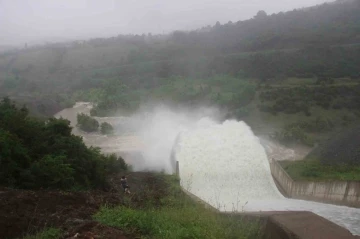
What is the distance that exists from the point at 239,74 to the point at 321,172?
40.7m

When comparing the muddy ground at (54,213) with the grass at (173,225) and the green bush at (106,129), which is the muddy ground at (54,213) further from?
the green bush at (106,129)

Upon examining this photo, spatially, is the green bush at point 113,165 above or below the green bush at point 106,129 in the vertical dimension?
above

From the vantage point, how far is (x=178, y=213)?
25.7ft

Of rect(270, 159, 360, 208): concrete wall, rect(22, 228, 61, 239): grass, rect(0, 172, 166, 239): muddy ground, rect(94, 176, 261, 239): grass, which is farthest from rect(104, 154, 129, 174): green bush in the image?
rect(22, 228, 61, 239): grass

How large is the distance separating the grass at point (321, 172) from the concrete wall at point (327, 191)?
0.27m

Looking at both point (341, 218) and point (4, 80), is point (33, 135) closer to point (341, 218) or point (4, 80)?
point (341, 218)

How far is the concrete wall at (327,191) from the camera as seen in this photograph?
1683 cm

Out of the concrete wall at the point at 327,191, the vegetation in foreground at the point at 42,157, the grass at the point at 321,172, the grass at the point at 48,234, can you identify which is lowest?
the concrete wall at the point at 327,191

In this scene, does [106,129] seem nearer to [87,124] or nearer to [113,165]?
[87,124]

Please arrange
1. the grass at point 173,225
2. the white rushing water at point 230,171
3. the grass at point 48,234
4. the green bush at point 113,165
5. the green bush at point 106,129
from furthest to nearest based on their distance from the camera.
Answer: the green bush at point 106,129 < the green bush at point 113,165 < the white rushing water at point 230,171 < the grass at point 173,225 < the grass at point 48,234

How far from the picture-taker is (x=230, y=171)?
19.2 meters

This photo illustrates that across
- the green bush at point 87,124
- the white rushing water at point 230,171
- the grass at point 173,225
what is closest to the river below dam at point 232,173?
the white rushing water at point 230,171

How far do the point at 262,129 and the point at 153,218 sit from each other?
2956cm

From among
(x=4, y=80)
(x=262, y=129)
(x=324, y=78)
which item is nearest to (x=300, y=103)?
(x=262, y=129)
